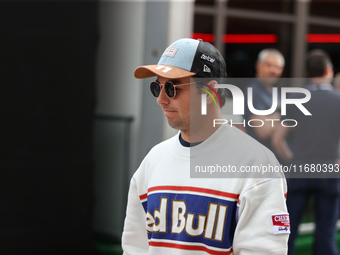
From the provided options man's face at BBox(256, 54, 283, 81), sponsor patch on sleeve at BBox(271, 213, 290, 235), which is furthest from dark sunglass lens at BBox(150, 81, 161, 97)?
man's face at BBox(256, 54, 283, 81)

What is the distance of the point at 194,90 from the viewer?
161cm

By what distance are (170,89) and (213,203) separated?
422 millimetres

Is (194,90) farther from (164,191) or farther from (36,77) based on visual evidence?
(36,77)

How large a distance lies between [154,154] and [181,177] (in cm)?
19

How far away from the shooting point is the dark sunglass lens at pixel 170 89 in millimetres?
1581

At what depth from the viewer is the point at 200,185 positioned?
152cm

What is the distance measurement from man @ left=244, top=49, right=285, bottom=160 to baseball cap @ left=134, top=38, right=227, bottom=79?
1770 mm

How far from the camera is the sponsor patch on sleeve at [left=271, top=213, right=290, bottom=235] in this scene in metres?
1.41

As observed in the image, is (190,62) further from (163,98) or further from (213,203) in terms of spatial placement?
(213,203)

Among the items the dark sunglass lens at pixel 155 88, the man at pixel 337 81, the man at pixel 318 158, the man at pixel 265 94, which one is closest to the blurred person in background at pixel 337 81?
the man at pixel 337 81

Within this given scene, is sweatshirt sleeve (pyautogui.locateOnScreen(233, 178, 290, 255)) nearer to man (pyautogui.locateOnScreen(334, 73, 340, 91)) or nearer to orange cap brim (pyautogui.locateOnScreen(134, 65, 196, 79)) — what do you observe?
orange cap brim (pyautogui.locateOnScreen(134, 65, 196, 79))

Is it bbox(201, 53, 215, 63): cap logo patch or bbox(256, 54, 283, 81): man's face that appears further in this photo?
bbox(256, 54, 283, 81): man's face

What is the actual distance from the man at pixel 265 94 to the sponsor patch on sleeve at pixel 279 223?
196 cm

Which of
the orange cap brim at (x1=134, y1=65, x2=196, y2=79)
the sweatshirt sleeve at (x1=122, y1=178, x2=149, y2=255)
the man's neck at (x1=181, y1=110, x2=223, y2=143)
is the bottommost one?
the sweatshirt sleeve at (x1=122, y1=178, x2=149, y2=255)
